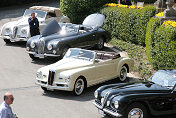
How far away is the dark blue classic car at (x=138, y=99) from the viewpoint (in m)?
7.89

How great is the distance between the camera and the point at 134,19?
16.9 metres

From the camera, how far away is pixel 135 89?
27.5ft

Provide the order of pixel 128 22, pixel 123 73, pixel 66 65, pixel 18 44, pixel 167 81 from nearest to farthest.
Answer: pixel 167 81, pixel 66 65, pixel 123 73, pixel 128 22, pixel 18 44

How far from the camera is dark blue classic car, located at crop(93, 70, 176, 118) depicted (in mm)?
7895

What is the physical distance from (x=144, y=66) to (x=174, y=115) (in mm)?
5252

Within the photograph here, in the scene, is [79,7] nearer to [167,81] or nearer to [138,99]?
[167,81]

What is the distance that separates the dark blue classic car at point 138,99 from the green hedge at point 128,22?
7.38 meters

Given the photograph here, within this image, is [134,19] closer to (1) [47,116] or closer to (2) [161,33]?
(2) [161,33]

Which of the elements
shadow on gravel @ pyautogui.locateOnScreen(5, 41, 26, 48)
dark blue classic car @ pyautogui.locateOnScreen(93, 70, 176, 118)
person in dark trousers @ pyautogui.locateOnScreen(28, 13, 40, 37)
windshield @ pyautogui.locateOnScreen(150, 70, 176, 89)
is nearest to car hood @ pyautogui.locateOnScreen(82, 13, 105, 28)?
person in dark trousers @ pyautogui.locateOnScreen(28, 13, 40, 37)

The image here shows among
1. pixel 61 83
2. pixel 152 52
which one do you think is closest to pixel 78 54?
pixel 61 83

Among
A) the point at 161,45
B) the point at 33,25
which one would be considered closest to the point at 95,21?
the point at 33,25

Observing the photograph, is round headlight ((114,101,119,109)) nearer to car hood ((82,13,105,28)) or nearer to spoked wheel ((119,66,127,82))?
spoked wheel ((119,66,127,82))

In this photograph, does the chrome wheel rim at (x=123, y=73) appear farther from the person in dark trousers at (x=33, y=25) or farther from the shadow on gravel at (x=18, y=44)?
the shadow on gravel at (x=18, y=44)

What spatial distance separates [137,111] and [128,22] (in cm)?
991
